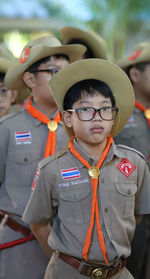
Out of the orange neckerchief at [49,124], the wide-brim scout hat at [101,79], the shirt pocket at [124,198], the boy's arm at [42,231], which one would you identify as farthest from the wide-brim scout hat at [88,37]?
the boy's arm at [42,231]

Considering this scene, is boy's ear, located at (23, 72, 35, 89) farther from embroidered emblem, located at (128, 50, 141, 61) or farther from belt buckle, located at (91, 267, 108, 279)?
belt buckle, located at (91, 267, 108, 279)

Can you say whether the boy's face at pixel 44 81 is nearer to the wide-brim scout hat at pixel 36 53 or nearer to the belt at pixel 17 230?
the wide-brim scout hat at pixel 36 53

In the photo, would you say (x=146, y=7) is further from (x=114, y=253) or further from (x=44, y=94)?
(x=114, y=253)

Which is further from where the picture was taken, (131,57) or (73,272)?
(131,57)

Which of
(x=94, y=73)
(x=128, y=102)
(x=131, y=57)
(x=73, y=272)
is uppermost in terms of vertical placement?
(x=131, y=57)

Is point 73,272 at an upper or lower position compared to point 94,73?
lower

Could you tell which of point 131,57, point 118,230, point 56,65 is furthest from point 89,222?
point 131,57

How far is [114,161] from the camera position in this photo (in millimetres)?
2131

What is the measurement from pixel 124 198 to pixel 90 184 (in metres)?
0.21

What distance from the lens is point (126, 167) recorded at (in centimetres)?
212

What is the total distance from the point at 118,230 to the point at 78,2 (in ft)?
46.9

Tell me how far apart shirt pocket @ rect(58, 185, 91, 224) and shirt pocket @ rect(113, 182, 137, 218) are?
0.16 metres

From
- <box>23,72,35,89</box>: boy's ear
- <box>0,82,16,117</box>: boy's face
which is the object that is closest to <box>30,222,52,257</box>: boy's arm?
<box>23,72,35,89</box>: boy's ear

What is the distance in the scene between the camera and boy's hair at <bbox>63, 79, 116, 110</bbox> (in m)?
2.07
